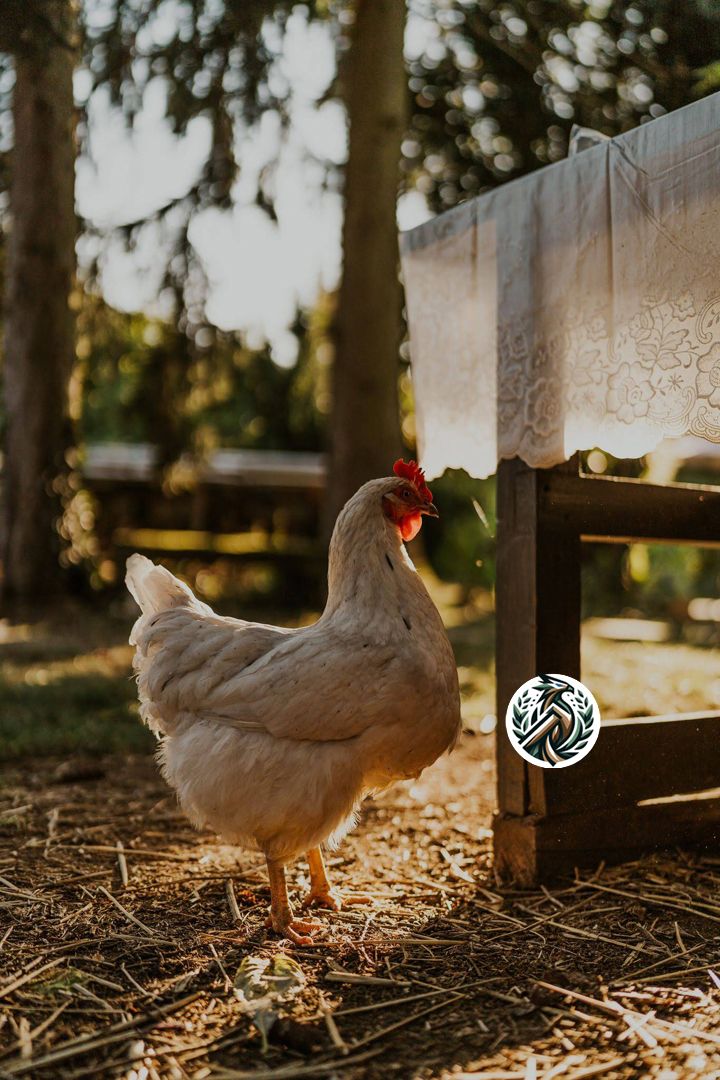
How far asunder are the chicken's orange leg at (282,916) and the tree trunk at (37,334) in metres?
6.81

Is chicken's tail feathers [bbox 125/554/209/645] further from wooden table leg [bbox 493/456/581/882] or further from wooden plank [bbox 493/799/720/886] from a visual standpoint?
wooden plank [bbox 493/799/720/886]

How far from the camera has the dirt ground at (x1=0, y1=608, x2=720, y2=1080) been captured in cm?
188

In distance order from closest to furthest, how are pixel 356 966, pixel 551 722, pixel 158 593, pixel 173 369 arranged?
1. pixel 356 966
2. pixel 551 722
3. pixel 158 593
4. pixel 173 369

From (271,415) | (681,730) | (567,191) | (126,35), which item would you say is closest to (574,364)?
(567,191)

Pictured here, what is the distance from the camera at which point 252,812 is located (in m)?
2.51

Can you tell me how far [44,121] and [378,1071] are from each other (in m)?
8.48

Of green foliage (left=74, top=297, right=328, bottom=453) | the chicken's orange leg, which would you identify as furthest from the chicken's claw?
green foliage (left=74, top=297, right=328, bottom=453)

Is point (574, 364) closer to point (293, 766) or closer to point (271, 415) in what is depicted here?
point (293, 766)

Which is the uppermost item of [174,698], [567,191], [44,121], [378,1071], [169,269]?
[44,121]

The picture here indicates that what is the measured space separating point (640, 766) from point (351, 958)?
4.24 feet

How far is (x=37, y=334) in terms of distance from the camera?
8.49 metres

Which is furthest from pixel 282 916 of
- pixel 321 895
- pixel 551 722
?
pixel 551 722

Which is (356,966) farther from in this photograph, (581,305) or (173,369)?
(173,369)

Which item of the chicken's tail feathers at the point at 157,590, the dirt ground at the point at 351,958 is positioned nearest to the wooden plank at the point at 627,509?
the dirt ground at the point at 351,958
